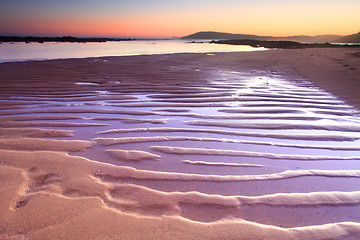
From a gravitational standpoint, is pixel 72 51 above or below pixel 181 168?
above

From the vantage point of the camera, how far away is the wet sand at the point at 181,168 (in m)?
1.41

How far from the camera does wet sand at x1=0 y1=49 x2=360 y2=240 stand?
1.41 meters

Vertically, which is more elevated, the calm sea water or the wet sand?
the calm sea water

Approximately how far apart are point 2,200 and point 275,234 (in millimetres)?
1638

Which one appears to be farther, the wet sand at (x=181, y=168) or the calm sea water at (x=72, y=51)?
the calm sea water at (x=72, y=51)

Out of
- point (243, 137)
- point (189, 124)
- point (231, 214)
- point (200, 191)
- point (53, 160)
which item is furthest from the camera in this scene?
point (189, 124)

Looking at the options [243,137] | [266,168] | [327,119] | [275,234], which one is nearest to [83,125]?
[243,137]

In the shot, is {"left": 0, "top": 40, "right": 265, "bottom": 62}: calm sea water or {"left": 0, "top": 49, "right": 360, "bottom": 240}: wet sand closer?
{"left": 0, "top": 49, "right": 360, "bottom": 240}: wet sand

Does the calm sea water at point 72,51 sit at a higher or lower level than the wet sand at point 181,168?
higher

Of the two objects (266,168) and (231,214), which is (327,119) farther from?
(231,214)

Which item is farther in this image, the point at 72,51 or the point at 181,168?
the point at 72,51

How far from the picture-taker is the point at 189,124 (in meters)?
3.12

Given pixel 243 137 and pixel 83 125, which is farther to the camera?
pixel 83 125

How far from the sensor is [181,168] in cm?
206
